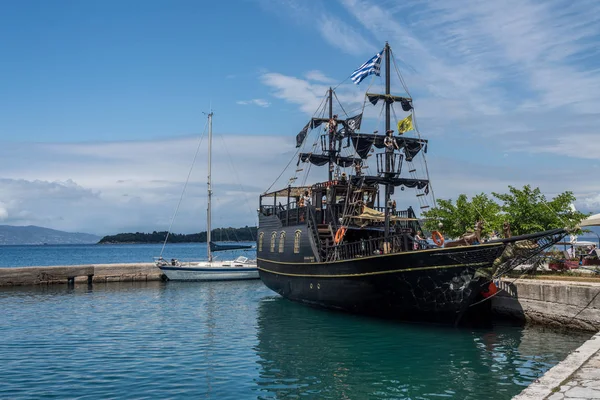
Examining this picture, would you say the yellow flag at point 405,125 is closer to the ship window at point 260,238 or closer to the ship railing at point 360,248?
the ship railing at point 360,248

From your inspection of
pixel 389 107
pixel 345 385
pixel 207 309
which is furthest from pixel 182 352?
pixel 389 107

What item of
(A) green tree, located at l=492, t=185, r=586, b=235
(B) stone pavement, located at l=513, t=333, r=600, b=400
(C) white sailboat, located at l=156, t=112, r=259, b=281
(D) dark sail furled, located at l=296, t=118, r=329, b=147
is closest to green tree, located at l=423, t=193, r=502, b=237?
(A) green tree, located at l=492, t=185, r=586, b=235

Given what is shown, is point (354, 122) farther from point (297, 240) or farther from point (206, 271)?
point (206, 271)

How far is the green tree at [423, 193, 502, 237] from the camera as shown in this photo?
109ft

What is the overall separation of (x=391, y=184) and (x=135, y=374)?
46.2 feet

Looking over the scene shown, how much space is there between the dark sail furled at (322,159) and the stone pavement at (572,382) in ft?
76.4

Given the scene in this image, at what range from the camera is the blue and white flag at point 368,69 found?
25.2 meters

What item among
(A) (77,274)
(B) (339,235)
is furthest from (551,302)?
(A) (77,274)

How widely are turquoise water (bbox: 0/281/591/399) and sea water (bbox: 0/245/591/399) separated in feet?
0.11

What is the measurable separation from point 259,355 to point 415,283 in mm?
6560

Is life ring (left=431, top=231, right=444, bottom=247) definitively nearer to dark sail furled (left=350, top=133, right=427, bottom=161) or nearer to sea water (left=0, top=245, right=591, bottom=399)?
sea water (left=0, top=245, right=591, bottom=399)

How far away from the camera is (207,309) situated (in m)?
27.8

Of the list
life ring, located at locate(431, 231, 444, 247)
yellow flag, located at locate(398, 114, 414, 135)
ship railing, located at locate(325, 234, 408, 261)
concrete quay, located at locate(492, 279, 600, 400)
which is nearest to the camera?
concrete quay, located at locate(492, 279, 600, 400)

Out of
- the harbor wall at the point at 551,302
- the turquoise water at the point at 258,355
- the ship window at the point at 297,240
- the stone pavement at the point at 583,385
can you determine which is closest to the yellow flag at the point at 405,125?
the ship window at the point at 297,240
